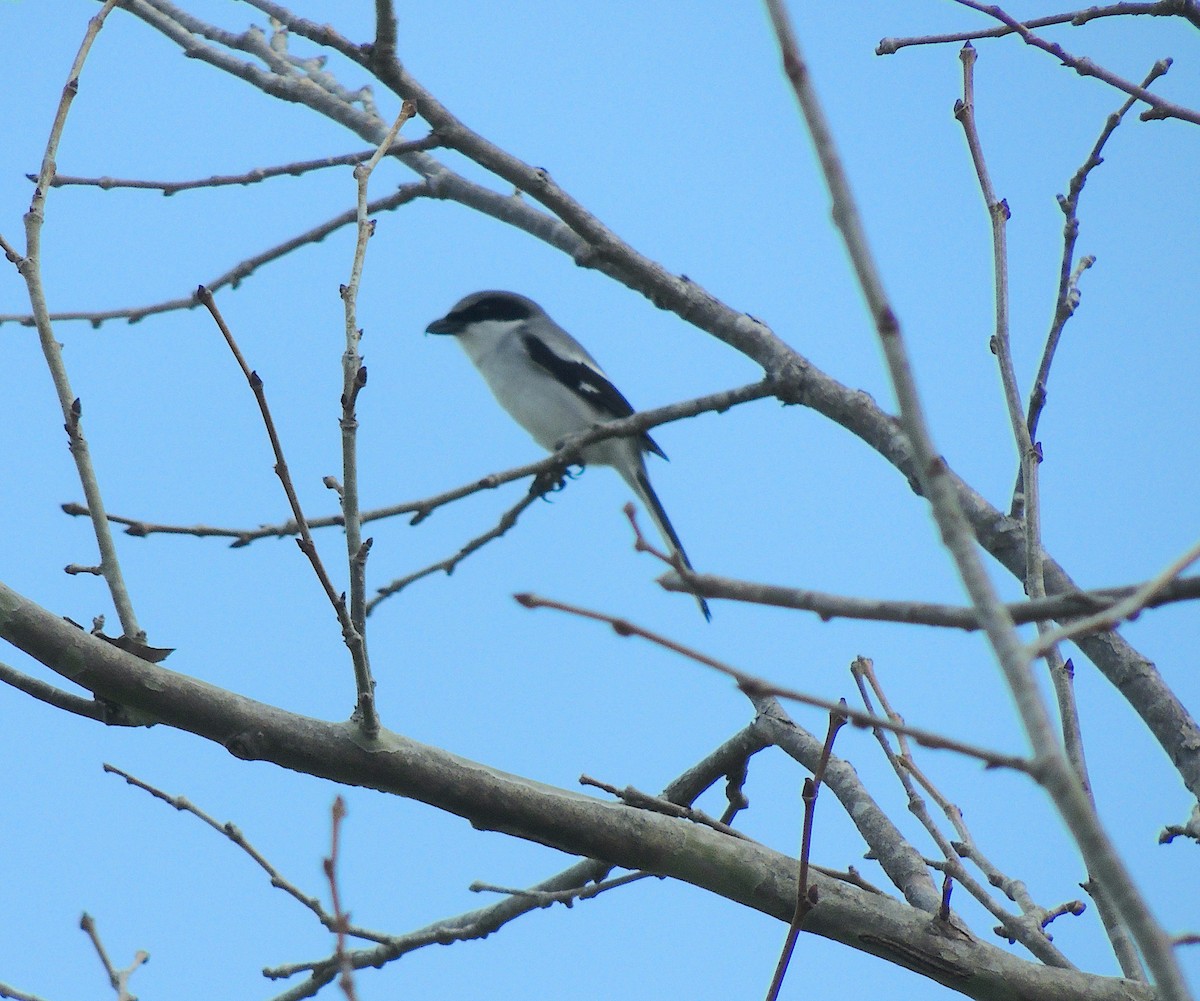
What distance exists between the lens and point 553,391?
23.0 ft

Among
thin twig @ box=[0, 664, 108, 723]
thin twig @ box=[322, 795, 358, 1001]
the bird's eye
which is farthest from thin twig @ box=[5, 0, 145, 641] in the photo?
the bird's eye

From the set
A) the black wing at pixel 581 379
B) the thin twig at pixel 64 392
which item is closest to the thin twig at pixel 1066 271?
the thin twig at pixel 64 392

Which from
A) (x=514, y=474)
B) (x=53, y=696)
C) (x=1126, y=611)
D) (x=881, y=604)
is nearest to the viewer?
(x=1126, y=611)

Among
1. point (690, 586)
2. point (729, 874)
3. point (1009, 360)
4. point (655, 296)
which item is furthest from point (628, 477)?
point (690, 586)

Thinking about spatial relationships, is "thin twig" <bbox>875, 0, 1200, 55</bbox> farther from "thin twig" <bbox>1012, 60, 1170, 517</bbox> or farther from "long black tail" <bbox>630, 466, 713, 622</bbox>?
"long black tail" <bbox>630, 466, 713, 622</bbox>

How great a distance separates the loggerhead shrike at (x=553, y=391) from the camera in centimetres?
675

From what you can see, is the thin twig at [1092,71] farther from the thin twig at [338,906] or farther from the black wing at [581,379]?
the black wing at [581,379]

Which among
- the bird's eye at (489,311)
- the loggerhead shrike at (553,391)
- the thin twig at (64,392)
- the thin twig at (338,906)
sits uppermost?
the bird's eye at (489,311)

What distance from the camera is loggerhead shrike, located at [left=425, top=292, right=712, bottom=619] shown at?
675 centimetres

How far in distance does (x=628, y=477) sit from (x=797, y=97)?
225 inches

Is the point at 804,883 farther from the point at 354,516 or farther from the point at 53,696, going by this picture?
the point at 53,696

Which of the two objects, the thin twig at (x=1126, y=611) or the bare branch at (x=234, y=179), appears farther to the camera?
the bare branch at (x=234, y=179)

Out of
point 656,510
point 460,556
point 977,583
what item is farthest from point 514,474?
point 656,510

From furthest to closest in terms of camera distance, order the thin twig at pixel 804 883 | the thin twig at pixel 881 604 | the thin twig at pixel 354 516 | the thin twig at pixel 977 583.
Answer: the thin twig at pixel 354 516 < the thin twig at pixel 804 883 < the thin twig at pixel 881 604 < the thin twig at pixel 977 583
